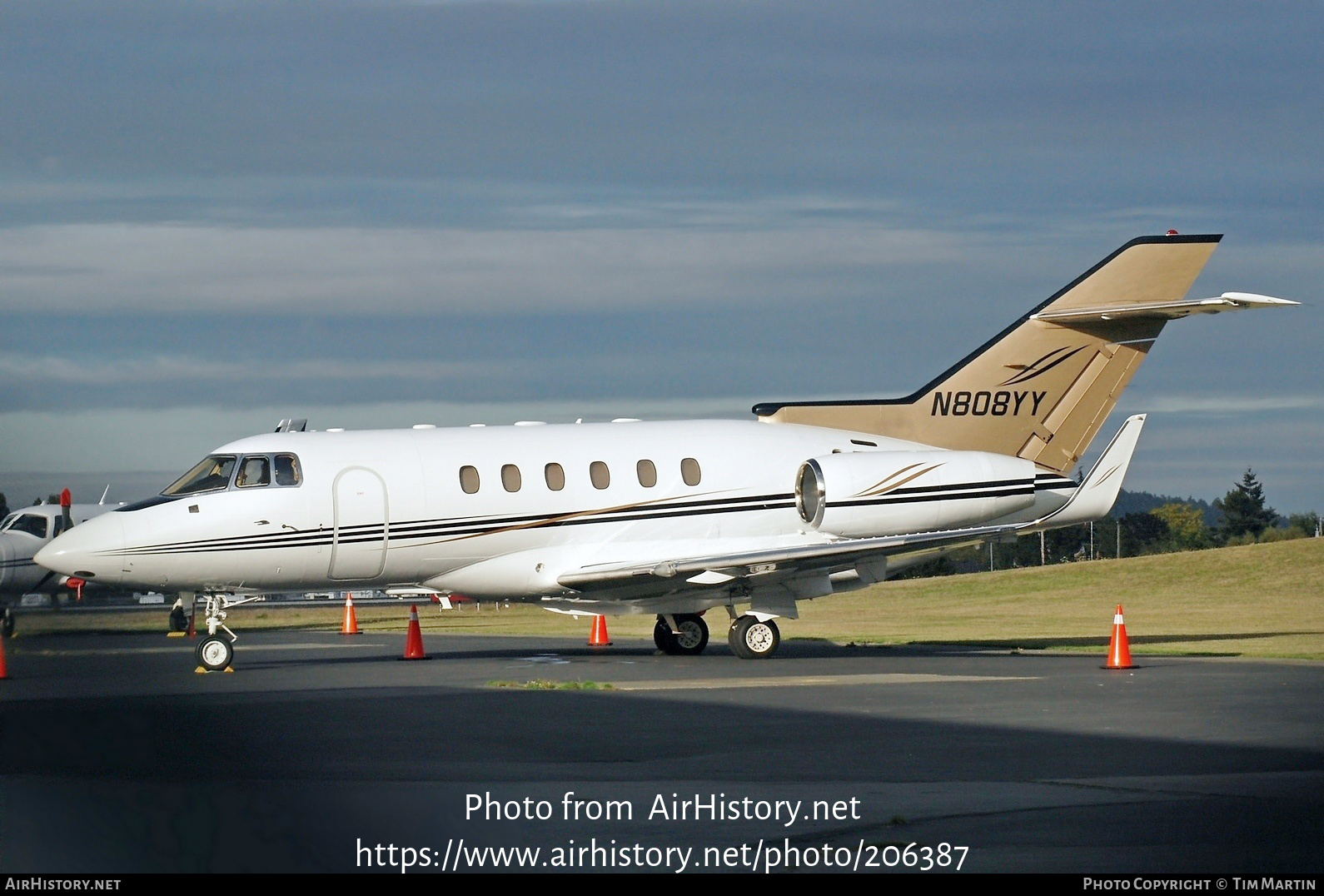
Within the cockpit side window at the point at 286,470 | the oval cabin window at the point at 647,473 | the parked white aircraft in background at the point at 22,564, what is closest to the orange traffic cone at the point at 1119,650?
the oval cabin window at the point at 647,473

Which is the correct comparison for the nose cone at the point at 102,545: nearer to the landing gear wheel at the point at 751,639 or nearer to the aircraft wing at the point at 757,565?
the aircraft wing at the point at 757,565

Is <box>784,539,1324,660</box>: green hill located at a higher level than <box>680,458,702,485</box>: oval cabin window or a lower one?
lower

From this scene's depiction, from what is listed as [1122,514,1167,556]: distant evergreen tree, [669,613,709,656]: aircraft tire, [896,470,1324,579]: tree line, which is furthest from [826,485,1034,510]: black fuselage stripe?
[1122,514,1167,556]: distant evergreen tree

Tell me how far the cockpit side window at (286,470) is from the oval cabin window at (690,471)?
220 inches

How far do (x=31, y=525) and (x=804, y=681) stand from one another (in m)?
14.0

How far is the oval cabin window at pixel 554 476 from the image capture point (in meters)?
23.8

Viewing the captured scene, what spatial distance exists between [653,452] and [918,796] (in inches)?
590

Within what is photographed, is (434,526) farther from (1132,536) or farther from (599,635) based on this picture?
(1132,536)

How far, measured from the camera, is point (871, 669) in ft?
68.0

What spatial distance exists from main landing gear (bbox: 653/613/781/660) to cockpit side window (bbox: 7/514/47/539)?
1784 cm

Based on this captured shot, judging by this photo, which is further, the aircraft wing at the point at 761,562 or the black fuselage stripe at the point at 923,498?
the black fuselage stripe at the point at 923,498

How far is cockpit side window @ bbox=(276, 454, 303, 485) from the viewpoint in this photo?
22.6m

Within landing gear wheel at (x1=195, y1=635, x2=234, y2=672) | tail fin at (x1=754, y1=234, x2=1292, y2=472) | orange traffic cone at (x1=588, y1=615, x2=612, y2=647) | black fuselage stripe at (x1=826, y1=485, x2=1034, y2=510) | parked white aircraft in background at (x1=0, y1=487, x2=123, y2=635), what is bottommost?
orange traffic cone at (x1=588, y1=615, x2=612, y2=647)

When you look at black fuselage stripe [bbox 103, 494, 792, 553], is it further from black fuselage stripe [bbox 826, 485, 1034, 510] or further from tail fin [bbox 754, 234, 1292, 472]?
tail fin [bbox 754, 234, 1292, 472]
